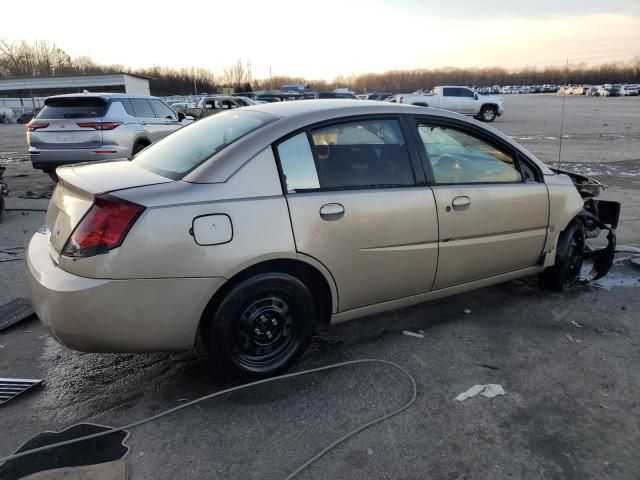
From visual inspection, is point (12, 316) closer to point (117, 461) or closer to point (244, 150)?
point (117, 461)

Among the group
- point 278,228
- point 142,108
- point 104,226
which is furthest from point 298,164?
point 142,108

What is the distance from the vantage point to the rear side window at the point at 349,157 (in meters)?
2.98

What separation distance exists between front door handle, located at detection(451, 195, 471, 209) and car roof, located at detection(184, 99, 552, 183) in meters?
0.62

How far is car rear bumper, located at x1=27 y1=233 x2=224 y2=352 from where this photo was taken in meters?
2.49

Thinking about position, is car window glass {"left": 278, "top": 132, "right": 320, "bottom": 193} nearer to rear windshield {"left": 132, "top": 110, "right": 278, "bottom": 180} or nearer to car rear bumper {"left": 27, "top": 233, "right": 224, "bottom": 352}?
rear windshield {"left": 132, "top": 110, "right": 278, "bottom": 180}

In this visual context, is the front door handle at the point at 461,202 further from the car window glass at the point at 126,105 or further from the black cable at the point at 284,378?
the car window glass at the point at 126,105

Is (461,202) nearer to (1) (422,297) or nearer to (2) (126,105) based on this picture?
(1) (422,297)

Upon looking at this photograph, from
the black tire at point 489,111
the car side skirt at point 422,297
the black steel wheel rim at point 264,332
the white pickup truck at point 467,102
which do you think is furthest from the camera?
the black tire at point 489,111

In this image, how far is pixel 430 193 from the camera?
3.37 metres

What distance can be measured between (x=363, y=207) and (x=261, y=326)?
0.97m

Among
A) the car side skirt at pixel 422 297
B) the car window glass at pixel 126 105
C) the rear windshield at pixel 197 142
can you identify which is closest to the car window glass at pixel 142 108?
the car window glass at pixel 126 105

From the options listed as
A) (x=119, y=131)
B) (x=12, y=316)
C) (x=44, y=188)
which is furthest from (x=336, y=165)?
(x=44, y=188)

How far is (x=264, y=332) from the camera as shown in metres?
2.97

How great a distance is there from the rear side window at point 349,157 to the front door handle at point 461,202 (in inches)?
14.2
